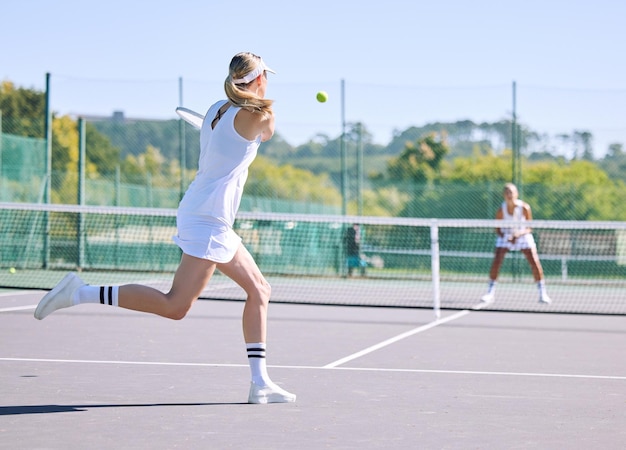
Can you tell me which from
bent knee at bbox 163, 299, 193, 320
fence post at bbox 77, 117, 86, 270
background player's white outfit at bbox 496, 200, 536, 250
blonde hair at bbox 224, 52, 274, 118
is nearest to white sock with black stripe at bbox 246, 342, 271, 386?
bent knee at bbox 163, 299, 193, 320

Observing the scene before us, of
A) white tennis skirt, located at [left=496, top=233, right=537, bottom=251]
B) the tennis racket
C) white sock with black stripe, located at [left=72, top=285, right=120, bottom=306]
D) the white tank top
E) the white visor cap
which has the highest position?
the white visor cap

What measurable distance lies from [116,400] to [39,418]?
2.10ft

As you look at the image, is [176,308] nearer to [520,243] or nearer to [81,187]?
[520,243]

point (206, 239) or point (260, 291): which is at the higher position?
point (206, 239)

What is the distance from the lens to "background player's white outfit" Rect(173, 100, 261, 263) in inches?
215

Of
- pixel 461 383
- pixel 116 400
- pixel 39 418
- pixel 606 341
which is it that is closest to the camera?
pixel 39 418

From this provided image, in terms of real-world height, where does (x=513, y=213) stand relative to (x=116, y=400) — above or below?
above

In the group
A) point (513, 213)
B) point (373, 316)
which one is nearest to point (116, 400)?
point (373, 316)

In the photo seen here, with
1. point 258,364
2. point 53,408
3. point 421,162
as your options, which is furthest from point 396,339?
point 421,162

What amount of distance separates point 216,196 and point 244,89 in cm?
54

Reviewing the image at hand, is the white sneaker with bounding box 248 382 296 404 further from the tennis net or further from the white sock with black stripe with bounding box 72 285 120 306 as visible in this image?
the tennis net

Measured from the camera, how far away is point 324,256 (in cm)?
2100

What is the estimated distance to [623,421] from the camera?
5.33 metres

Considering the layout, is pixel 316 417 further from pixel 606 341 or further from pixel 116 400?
pixel 606 341
